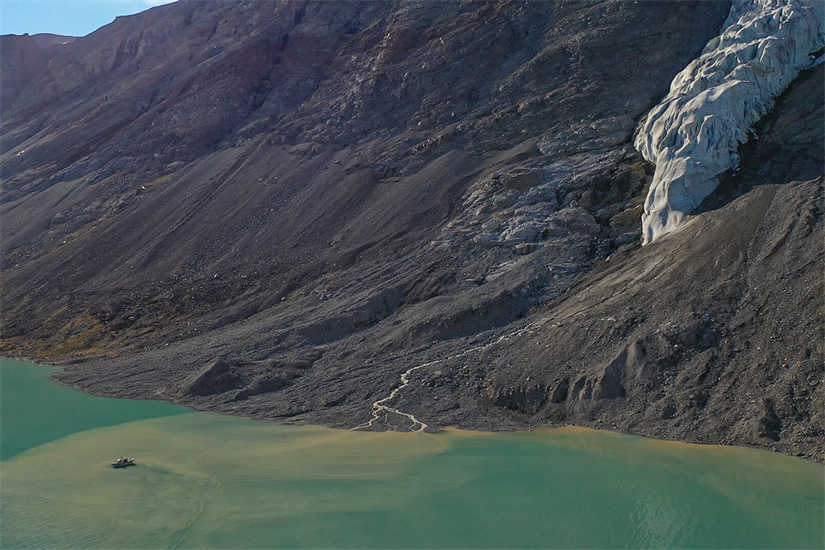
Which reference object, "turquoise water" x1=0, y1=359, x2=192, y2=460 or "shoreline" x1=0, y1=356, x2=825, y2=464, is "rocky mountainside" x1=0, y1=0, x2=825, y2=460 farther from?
"turquoise water" x1=0, y1=359, x2=192, y2=460

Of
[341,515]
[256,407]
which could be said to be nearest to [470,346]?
[256,407]

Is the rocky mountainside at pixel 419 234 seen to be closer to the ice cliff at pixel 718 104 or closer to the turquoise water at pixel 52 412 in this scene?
the ice cliff at pixel 718 104

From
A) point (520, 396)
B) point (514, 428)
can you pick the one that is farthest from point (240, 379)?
point (514, 428)

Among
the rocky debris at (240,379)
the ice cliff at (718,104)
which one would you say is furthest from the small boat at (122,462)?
the ice cliff at (718,104)

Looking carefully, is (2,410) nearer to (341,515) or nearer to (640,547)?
(341,515)

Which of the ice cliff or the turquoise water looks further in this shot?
the ice cliff

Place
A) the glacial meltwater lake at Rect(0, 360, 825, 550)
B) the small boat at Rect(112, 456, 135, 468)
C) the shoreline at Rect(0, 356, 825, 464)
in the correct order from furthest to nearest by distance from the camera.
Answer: the small boat at Rect(112, 456, 135, 468) < the shoreline at Rect(0, 356, 825, 464) < the glacial meltwater lake at Rect(0, 360, 825, 550)

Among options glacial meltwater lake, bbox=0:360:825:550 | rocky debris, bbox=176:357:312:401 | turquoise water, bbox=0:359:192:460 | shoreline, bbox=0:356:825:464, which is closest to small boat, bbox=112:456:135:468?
glacial meltwater lake, bbox=0:360:825:550
